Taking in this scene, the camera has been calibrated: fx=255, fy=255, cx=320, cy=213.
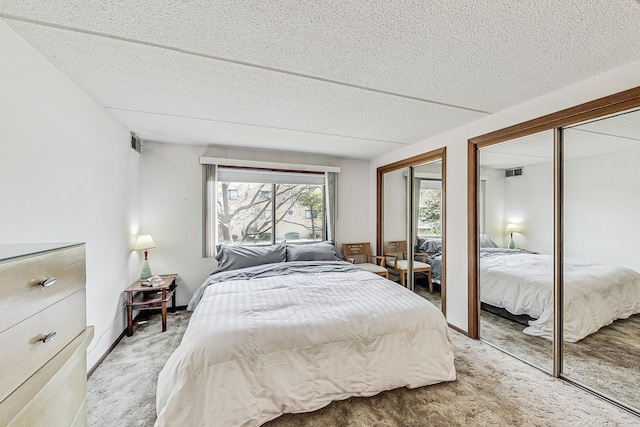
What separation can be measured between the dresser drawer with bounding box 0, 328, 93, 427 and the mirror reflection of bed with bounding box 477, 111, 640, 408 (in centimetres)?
314

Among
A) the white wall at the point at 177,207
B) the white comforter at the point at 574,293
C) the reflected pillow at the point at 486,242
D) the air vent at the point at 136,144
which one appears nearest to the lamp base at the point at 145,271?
the white wall at the point at 177,207

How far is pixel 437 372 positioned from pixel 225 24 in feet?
8.87

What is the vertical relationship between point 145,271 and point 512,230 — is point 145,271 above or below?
below

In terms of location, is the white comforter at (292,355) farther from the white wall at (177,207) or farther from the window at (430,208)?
the white wall at (177,207)

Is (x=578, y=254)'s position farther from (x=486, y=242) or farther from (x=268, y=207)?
(x=268, y=207)

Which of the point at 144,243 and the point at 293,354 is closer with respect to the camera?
the point at 293,354

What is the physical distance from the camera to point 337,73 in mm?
1802

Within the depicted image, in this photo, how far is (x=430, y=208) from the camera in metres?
3.53

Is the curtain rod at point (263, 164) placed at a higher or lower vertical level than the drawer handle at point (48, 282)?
higher

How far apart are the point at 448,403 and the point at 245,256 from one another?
2.65 meters

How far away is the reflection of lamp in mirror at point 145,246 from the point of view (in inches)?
125

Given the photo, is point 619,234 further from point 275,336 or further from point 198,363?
point 198,363

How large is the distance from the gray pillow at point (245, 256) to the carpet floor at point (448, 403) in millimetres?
1276

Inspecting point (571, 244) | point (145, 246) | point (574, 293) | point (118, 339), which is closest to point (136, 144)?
point (145, 246)
